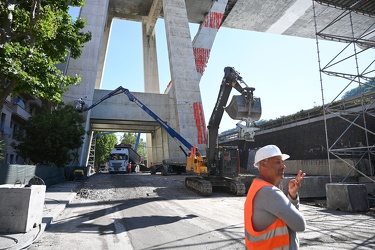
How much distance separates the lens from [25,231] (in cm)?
607

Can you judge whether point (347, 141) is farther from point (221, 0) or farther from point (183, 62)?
point (221, 0)

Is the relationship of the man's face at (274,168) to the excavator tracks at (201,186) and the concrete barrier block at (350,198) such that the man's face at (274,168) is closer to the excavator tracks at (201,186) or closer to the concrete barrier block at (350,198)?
the concrete barrier block at (350,198)

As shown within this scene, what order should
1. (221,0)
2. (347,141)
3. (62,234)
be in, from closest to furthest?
(62,234)
(347,141)
(221,0)

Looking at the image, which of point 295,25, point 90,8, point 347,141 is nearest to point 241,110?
point 347,141

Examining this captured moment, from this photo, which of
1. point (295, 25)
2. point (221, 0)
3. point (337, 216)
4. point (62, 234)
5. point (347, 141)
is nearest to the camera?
point (62, 234)

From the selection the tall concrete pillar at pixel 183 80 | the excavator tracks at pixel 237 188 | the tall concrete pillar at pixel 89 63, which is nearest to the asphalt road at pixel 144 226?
the excavator tracks at pixel 237 188

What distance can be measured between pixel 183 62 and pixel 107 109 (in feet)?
35.7

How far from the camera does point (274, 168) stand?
242 centimetres

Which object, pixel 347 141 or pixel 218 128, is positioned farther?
pixel 347 141

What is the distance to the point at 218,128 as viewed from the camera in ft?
47.7

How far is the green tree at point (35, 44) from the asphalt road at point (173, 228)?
4.32m

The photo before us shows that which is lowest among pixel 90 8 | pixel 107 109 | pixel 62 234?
pixel 62 234

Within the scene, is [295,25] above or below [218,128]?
above

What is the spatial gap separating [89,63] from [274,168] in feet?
101
